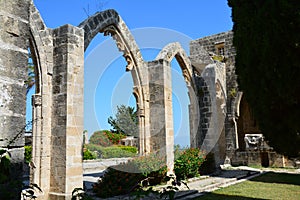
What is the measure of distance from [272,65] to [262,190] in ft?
12.8

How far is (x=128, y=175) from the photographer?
21.7 ft

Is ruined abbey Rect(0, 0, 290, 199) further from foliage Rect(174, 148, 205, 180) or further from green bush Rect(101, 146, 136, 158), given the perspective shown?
green bush Rect(101, 146, 136, 158)

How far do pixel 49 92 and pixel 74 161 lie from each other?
1.49 m

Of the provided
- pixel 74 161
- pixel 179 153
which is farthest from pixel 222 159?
pixel 74 161

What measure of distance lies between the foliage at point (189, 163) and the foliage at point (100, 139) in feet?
54.3

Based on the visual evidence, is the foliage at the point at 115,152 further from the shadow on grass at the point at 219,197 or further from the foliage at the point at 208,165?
the shadow on grass at the point at 219,197

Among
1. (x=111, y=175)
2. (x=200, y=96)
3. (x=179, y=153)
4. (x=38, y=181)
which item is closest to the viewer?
(x=38, y=181)

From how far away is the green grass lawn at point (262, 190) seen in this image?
19.4ft

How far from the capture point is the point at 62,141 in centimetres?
546

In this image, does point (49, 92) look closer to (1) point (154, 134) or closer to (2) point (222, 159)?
(1) point (154, 134)

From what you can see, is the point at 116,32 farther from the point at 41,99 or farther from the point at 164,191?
the point at 164,191

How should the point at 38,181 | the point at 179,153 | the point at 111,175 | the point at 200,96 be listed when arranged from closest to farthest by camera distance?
1. the point at 38,181
2. the point at 111,175
3. the point at 179,153
4. the point at 200,96

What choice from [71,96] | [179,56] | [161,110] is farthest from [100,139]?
[71,96]

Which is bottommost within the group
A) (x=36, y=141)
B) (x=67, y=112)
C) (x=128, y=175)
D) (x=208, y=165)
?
(x=208, y=165)
